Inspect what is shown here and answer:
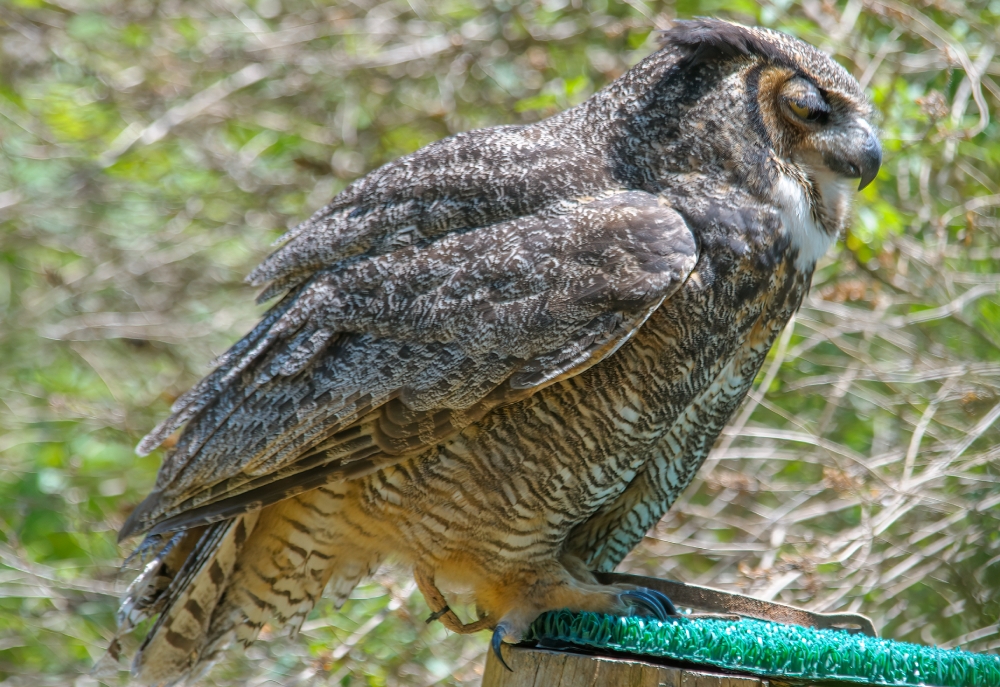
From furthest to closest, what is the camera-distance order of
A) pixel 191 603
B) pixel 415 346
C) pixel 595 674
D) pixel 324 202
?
pixel 324 202
pixel 191 603
pixel 415 346
pixel 595 674

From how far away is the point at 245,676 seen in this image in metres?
3.88

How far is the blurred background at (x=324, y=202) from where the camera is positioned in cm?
327

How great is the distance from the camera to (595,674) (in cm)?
178

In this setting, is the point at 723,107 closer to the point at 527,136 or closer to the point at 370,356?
the point at 527,136

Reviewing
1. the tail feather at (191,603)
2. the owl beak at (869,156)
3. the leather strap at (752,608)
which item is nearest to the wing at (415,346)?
the tail feather at (191,603)

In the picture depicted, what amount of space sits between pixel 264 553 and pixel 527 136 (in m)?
1.32

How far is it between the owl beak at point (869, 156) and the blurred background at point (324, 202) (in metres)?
0.72

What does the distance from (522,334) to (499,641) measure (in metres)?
0.72

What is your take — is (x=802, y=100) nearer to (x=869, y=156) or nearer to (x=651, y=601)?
(x=869, y=156)

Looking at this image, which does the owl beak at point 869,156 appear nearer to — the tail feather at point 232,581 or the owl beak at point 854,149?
the owl beak at point 854,149

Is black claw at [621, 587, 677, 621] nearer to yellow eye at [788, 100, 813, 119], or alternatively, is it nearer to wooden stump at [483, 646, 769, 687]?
wooden stump at [483, 646, 769, 687]

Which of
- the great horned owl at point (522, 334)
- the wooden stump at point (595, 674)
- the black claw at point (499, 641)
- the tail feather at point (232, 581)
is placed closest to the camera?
the wooden stump at point (595, 674)

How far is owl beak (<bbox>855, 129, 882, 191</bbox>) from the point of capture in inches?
90.5

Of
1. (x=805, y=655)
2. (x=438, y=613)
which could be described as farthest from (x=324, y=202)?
(x=805, y=655)
